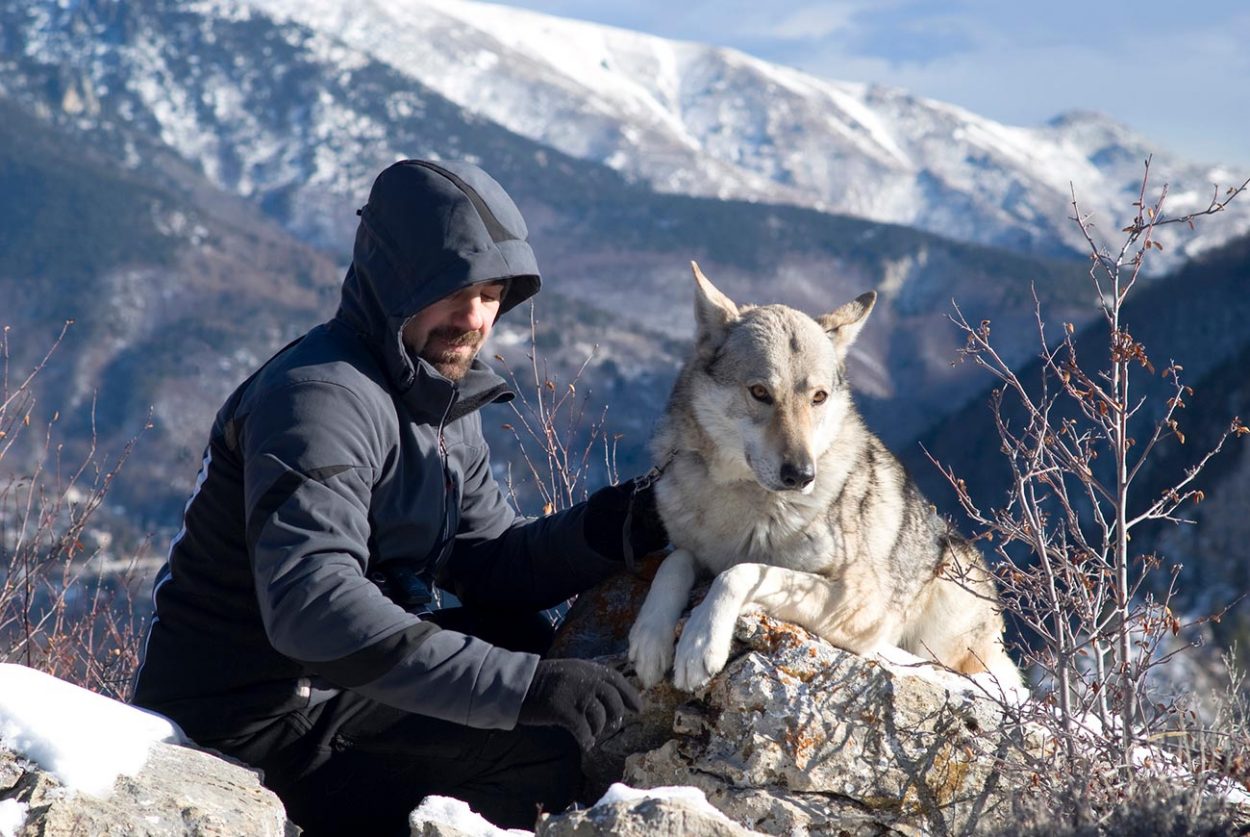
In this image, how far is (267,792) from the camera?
4.03 meters

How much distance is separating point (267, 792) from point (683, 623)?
5.30 ft

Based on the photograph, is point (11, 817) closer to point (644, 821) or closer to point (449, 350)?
point (644, 821)

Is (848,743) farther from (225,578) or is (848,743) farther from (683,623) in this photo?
(225,578)

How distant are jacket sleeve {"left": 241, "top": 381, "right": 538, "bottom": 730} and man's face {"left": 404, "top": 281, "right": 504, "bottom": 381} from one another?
831 mm

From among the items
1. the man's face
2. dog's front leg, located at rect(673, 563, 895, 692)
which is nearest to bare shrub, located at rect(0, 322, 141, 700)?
the man's face

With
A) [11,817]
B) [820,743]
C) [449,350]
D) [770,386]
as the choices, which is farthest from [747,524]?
[11,817]

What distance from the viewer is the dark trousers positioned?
4.50 metres

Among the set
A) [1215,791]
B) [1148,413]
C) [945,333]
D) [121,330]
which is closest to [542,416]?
[1215,791]

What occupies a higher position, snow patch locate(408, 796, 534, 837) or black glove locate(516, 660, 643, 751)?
black glove locate(516, 660, 643, 751)

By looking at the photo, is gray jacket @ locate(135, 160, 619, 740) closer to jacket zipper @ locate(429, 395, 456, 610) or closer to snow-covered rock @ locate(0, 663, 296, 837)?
jacket zipper @ locate(429, 395, 456, 610)

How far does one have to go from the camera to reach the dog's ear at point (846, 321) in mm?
5410

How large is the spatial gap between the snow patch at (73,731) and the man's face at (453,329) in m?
1.71

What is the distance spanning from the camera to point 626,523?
5.31m

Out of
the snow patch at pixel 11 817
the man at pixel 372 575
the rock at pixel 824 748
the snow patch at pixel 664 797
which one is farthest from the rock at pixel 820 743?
the snow patch at pixel 11 817
